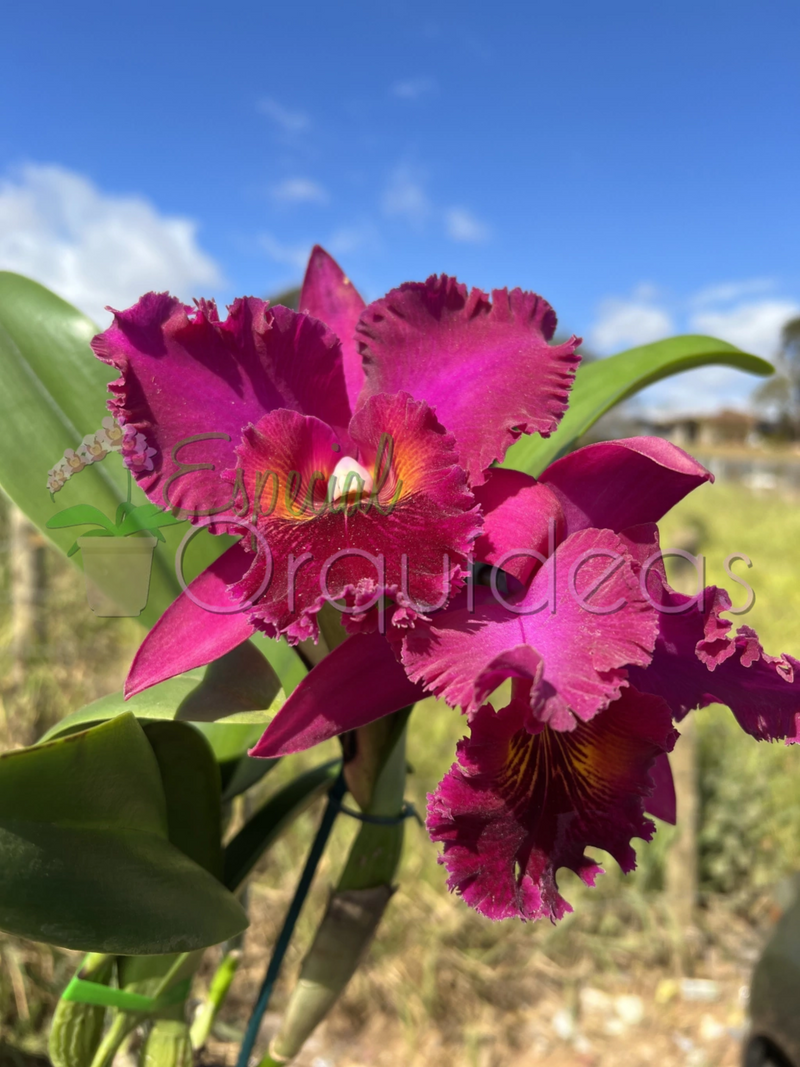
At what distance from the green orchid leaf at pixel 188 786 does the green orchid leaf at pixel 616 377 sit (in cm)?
43

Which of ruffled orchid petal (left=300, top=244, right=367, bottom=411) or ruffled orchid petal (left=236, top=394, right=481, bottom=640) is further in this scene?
ruffled orchid petal (left=300, top=244, right=367, bottom=411)

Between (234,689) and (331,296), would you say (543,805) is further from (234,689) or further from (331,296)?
(331,296)

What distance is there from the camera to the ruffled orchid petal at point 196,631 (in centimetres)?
53

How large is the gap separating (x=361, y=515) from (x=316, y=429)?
0.26 feet

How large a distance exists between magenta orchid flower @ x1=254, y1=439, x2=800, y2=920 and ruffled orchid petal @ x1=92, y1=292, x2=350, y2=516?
0.56ft

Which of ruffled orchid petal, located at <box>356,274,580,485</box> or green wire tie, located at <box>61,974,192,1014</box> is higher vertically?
ruffled orchid petal, located at <box>356,274,580,485</box>

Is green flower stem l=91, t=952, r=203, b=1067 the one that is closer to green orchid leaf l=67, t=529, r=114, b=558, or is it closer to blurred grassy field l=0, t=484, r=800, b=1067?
green orchid leaf l=67, t=529, r=114, b=558

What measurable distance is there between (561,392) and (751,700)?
0.86 ft

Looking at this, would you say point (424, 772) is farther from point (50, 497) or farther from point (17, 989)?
point (50, 497)

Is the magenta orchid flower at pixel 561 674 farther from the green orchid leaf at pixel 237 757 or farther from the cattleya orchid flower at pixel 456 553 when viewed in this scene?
the green orchid leaf at pixel 237 757

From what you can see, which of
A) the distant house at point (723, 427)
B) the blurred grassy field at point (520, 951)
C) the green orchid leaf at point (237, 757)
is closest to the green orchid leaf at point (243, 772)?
the green orchid leaf at point (237, 757)

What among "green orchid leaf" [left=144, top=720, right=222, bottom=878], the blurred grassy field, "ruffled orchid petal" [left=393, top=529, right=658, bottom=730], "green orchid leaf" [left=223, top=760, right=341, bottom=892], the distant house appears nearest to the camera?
"ruffled orchid petal" [left=393, top=529, right=658, bottom=730]

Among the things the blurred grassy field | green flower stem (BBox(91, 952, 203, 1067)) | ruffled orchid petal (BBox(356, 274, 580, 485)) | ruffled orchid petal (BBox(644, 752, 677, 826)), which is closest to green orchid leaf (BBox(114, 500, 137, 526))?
ruffled orchid petal (BBox(356, 274, 580, 485))

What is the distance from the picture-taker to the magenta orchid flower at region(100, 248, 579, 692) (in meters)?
0.51
